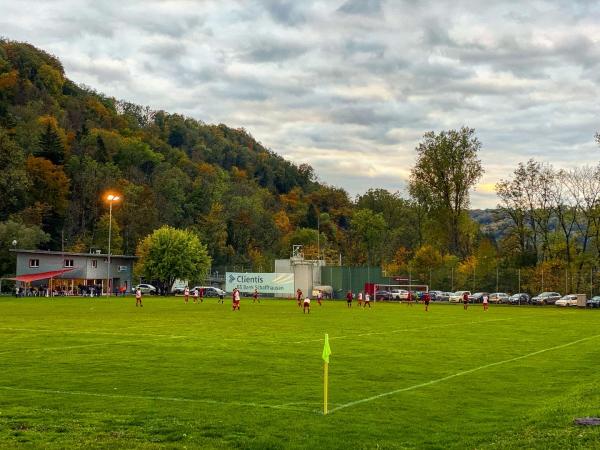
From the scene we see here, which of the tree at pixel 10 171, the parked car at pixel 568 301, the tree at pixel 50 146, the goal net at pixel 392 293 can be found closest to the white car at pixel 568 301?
the parked car at pixel 568 301

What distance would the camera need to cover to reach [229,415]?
14625mm

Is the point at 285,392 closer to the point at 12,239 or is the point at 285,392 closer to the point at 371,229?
the point at 12,239

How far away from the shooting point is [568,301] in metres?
83.5

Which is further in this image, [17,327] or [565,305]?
[565,305]

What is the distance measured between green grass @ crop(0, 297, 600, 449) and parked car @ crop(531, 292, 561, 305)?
59539 mm

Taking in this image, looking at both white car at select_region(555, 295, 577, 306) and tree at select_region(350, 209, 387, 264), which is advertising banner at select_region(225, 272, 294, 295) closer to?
white car at select_region(555, 295, 577, 306)

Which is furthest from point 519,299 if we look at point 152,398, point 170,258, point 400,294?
point 152,398

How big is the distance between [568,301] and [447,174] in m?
30.7

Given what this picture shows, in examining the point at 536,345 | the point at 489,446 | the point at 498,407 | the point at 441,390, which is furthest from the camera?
the point at 536,345

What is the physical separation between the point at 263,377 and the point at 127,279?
98.9 meters

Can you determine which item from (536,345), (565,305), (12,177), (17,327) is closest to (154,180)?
(12,177)

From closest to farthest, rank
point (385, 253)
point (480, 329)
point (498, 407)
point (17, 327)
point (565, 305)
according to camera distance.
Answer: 1. point (498, 407)
2. point (17, 327)
3. point (480, 329)
4. point (565, 305)
5. point (385, 253)

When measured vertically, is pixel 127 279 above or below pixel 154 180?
below

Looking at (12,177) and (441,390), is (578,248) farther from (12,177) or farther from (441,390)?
(441,390)
